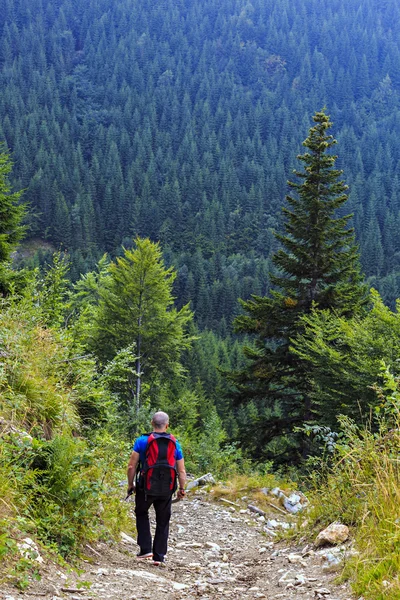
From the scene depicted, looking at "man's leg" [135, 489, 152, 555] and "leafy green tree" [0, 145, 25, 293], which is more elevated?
"man's leg" [135, 489, 152, 555]

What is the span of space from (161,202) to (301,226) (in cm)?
17843

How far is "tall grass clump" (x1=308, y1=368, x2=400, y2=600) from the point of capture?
3943mm

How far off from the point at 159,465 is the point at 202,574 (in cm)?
125

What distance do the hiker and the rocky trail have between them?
0.78ft

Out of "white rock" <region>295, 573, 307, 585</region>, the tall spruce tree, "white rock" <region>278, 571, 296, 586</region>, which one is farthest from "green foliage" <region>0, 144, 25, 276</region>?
"white rock" <region>295, 573, 307, 585</region>

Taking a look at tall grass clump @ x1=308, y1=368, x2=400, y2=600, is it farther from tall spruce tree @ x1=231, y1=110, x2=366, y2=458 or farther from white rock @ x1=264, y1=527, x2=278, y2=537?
tall spruce tree @ x1=231, y1=110, x2=366, y2=458

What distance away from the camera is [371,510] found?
16.9 feet

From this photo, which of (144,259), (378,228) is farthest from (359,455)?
(378,228)

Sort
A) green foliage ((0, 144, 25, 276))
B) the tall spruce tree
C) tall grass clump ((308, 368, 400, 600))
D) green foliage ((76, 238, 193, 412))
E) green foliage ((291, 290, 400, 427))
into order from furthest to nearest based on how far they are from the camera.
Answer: green foliage ((76, 238, 193, 412)) < green foliage ((0, 144, 25, 276)) < the tall spruce tree < green foliage ((291, 290, 400, 427)) < tall grass clump ((308, 368, 400, 600))

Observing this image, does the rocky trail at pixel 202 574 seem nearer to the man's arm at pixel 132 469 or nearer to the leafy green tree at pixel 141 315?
the man's arm at pixel 132 469

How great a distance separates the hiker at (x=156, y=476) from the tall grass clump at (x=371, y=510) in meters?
1.64

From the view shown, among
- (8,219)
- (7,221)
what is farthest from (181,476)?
(8,219)

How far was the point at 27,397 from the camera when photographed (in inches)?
260

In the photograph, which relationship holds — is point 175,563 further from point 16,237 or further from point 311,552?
point 16,237
